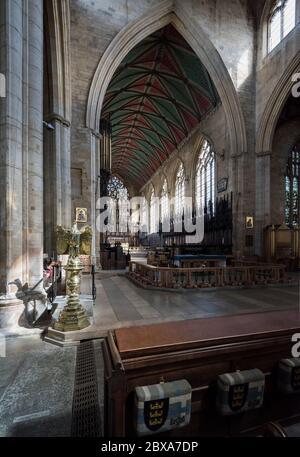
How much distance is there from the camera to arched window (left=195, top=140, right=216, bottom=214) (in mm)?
17031

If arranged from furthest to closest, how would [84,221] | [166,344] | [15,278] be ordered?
1. [84,221]
2. [15,278]
3. [166,344]

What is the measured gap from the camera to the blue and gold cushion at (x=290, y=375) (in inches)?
63.8

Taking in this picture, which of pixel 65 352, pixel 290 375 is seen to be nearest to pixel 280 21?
pixel 290 375

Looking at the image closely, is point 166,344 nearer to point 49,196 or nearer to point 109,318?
point 109,318

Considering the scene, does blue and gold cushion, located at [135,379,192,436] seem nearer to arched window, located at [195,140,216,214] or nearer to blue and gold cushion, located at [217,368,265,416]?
blue and gold cushion, located at [217,368,265,416]

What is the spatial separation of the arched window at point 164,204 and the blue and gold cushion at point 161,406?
25.9 m

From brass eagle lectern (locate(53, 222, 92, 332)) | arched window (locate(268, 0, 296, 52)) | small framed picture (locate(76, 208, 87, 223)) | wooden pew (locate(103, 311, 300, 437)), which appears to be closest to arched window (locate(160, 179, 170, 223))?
arched window (locate(268, 0, 296, 52))

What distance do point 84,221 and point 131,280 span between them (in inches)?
148

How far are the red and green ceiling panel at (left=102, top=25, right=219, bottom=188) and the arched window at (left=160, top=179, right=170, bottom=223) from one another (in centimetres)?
321

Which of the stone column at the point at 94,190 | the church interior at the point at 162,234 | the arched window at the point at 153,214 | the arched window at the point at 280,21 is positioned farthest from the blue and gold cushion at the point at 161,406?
the arched window at the point at 153,214

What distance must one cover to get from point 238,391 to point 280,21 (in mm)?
16882

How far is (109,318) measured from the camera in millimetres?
4273

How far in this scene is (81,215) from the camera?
416 inches
